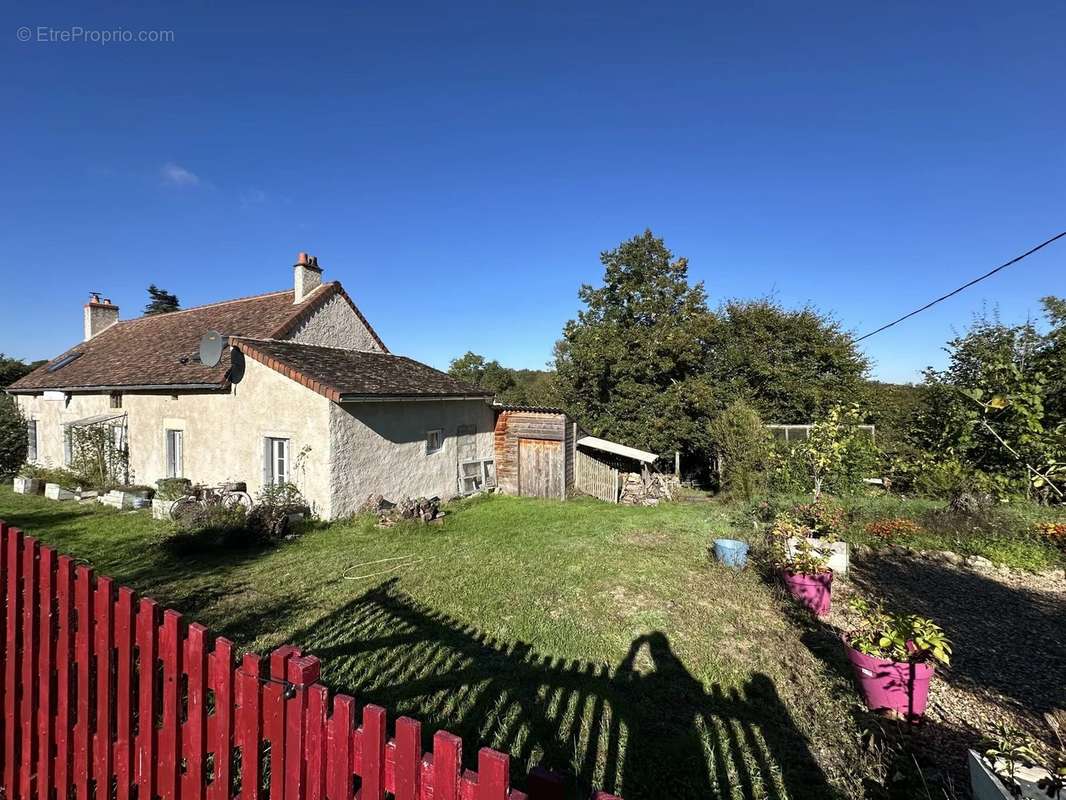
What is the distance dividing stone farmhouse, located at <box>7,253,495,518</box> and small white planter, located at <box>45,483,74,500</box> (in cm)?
147

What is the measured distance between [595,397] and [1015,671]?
14.9 metres

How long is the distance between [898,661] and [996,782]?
4.51 feet

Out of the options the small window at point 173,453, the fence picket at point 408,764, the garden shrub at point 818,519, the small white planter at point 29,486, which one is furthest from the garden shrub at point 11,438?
the garden shrub at point 818,519

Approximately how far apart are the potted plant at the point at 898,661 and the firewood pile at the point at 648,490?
10.0 m

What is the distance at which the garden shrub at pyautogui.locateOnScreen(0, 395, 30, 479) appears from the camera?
16469 millimetres

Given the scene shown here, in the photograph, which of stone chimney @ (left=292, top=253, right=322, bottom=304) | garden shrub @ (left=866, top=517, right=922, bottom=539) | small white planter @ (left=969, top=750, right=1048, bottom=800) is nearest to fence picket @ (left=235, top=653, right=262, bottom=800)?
small white planter @ (left=969, top=750, right=1048, bottom=800)

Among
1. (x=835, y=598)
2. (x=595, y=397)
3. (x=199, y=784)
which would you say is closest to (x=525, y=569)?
(x=835, y=598)

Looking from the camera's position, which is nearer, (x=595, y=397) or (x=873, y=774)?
(x=873, y=774)

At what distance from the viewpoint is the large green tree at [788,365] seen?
1797cm

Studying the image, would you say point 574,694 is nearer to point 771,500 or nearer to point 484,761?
point 484,761

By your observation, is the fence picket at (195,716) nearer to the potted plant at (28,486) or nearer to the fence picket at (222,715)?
the fence picket at (222,715)

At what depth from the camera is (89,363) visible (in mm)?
17031

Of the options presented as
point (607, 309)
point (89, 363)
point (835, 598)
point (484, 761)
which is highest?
point (607, 309)

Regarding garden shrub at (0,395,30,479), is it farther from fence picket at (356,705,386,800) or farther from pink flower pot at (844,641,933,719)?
pink flower pot at (844,641,933,719)
